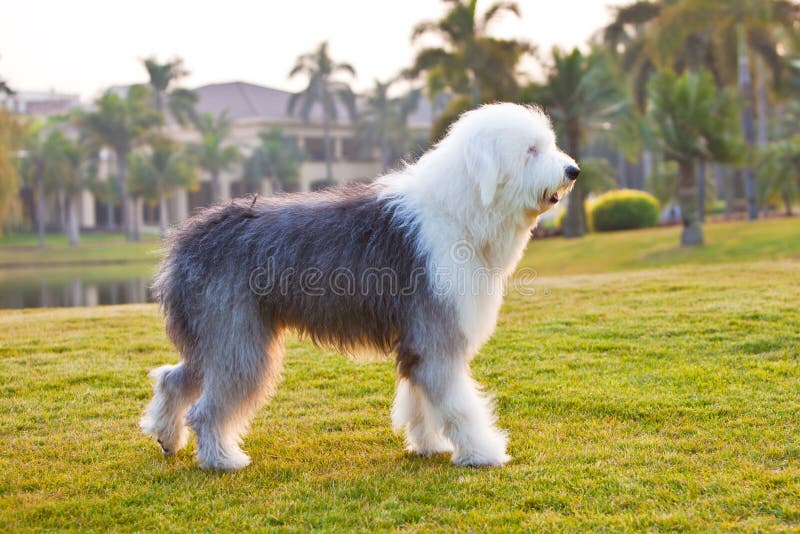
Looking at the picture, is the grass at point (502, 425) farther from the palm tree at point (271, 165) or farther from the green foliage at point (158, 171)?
the palm tree at point (271, 165)

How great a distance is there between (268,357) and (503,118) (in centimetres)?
214

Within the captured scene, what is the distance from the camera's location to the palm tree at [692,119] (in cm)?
2452

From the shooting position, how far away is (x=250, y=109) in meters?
74.2

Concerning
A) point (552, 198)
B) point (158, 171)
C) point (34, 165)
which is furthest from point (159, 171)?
point (552, 198)

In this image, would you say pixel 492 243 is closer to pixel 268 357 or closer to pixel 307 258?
pixel 307 258

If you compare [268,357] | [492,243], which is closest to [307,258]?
[268,357]

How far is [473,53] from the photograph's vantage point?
3288cm

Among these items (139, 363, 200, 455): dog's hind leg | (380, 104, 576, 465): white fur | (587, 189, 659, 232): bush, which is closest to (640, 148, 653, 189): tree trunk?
(587, 189, 659, 232): bush

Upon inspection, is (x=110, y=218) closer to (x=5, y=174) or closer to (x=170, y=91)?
(x=170, y=91)

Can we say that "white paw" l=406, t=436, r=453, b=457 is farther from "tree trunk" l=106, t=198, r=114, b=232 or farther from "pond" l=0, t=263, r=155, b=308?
"tree trunk" l=106, t=198, r=114, b=232

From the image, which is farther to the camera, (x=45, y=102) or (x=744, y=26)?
(x=45, y=102)

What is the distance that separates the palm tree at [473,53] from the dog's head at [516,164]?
2798cm

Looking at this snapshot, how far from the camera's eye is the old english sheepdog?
516cm

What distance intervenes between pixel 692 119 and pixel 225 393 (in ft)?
73.5
